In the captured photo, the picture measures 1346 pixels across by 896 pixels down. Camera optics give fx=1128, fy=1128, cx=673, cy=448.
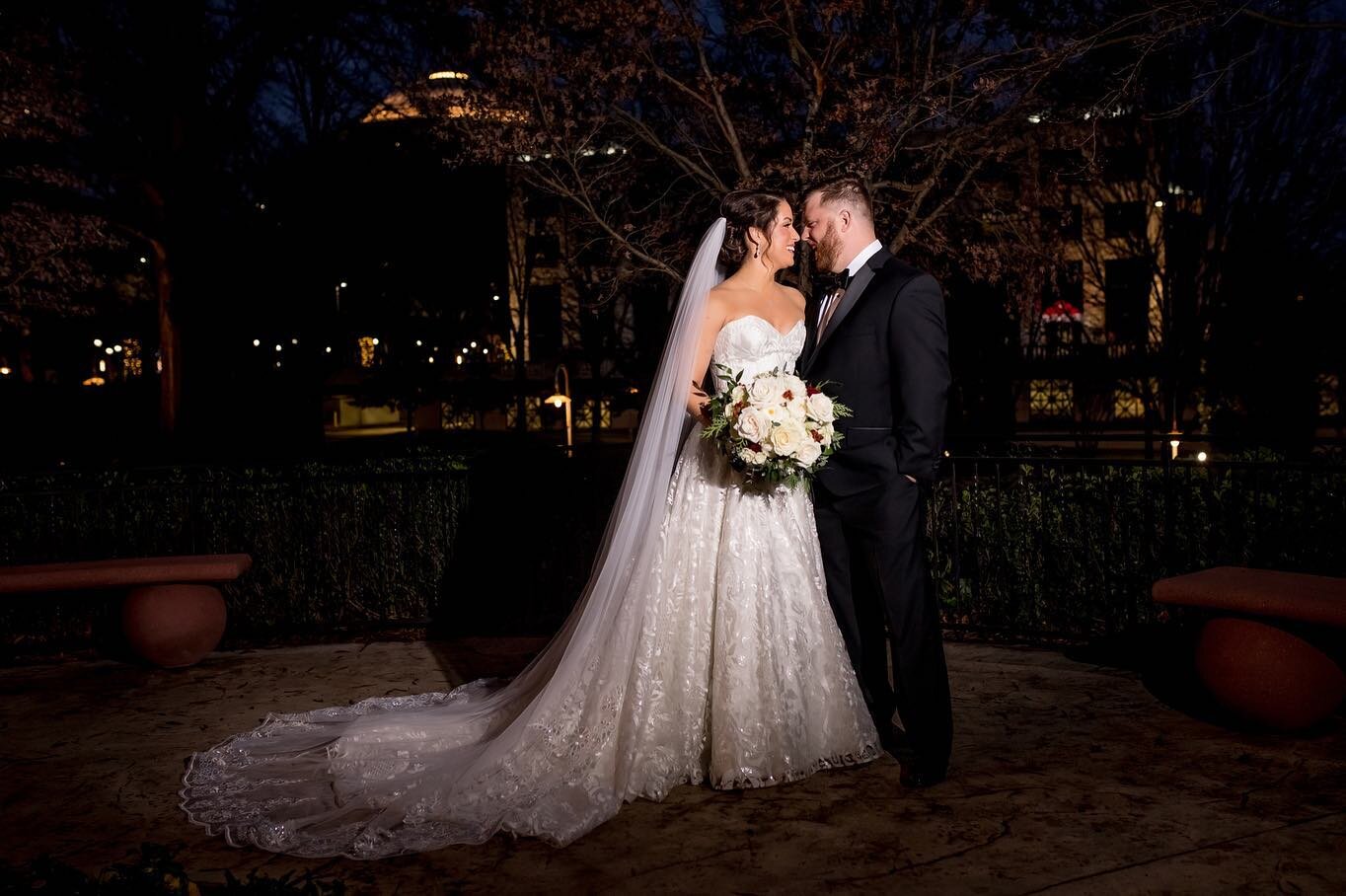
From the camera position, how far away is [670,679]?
4926 millimetres

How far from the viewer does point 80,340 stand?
42594 millimetres

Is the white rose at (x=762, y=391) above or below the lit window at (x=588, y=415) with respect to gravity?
above

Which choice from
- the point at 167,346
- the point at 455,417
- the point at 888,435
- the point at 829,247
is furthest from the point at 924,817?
the point at 455,417

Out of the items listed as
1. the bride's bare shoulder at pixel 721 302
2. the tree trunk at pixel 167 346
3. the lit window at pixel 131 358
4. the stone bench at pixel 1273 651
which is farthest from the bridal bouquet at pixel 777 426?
the lit window at pixel 131 358

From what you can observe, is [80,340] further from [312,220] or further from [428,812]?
[428,812]

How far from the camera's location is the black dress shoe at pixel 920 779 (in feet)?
15.5

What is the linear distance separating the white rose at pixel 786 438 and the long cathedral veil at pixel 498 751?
29.0 inches

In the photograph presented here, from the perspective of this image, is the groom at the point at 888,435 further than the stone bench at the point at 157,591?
No

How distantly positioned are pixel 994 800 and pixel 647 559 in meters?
1.77

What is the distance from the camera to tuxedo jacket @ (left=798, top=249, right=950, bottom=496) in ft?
15.2

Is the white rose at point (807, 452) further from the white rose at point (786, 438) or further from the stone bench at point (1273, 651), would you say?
the stone bench at point (1273, 651)

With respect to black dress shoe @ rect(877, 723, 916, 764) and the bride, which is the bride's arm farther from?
→ black dress shoe @ rect(877, 723, 916, 764)

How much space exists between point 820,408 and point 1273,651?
2511mm

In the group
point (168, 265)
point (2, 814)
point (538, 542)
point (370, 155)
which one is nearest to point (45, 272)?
point (168, 265)
